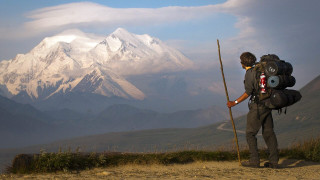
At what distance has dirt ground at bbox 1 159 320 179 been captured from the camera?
894 centimetres

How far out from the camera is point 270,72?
10023 millimetres

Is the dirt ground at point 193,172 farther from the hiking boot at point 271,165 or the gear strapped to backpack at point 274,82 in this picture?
the gear strapped to backpack at point 274,82

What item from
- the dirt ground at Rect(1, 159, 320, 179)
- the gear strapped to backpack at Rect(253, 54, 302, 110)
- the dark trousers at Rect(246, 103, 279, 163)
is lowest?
the dirt ground at Rect(1, 159, 320, 179)

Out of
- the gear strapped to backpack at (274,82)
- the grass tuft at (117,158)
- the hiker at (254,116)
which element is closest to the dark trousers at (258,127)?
the hiker at (254,116)

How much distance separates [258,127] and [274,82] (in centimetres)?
133

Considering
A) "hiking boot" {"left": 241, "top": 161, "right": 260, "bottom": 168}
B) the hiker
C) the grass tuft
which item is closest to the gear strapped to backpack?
the hiker

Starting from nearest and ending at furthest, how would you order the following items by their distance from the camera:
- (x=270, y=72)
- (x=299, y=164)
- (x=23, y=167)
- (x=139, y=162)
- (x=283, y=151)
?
(x=23, y=167), (x=270, y=72), (x=139, y=162), (x=299, y=164), (x=283, y=151)

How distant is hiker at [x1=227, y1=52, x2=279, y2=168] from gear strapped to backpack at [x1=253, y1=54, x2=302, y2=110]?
13 cm

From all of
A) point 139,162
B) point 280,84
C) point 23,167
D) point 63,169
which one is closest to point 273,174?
point 280,84

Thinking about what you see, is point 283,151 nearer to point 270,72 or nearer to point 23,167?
point 270,72

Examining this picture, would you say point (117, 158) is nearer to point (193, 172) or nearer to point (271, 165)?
point (193, 172)

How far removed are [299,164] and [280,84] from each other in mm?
3181

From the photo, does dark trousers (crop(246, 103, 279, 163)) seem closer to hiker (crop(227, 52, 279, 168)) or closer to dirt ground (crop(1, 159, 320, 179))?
hiker (crop(227, 52, 279, 168))

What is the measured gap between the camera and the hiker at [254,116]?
412 inches
